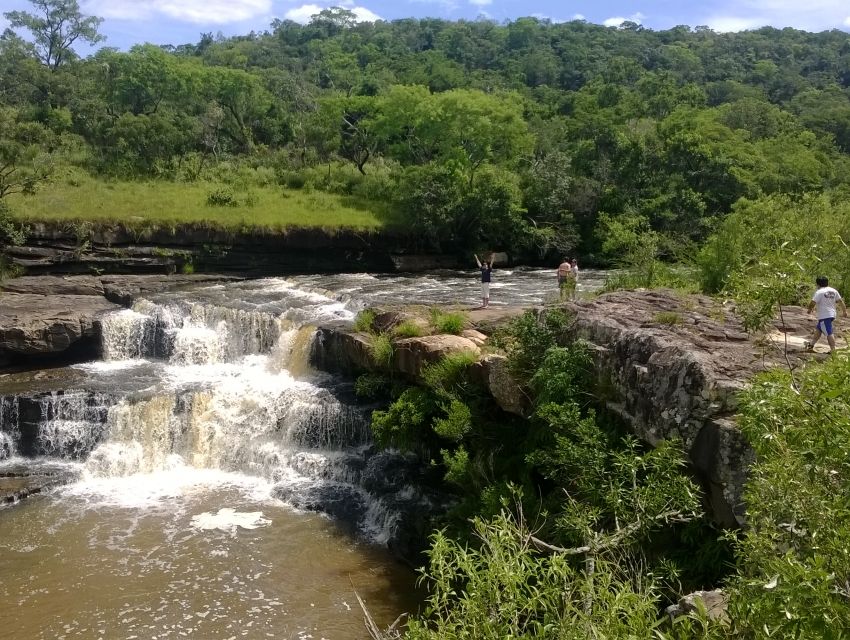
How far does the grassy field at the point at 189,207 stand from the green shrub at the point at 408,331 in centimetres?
1438

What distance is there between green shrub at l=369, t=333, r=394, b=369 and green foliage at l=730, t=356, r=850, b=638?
937 centimetres

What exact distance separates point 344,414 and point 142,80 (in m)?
30.1

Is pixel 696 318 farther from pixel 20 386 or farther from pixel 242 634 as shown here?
pixel 20 386

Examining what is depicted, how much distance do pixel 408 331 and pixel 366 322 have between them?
204 centimetres

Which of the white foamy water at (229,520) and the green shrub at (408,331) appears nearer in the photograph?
the white foamy water at (229,520)

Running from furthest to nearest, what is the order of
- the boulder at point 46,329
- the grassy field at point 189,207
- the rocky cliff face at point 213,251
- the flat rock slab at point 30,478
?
the grassy field at point 189,207 → the rocky cliff face at point 213,251 → the boulder at point 46,329 → the flat rock slab at point 30,478

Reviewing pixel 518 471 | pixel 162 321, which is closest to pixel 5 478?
pixel 162 321

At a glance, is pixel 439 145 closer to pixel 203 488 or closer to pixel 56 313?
pixel 56 313

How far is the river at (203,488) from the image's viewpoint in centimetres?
953


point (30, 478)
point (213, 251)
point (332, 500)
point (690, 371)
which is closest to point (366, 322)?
point (332, 500)

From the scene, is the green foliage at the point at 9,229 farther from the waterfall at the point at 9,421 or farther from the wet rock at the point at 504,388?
the wet rock at the point at 504,388

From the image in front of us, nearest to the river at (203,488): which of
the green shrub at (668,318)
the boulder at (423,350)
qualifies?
the boulder at (423,350)

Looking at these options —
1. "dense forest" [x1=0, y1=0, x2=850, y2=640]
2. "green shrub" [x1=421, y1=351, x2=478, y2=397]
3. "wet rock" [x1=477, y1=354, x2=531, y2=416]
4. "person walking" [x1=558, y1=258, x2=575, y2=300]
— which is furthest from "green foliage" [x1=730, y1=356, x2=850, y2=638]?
"person walking" [x1=558, y1=258, x2=575, y2=300]

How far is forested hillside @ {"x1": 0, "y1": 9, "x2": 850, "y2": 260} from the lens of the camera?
28828mm
